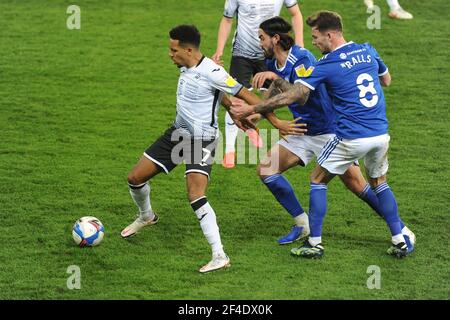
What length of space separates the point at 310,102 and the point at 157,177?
286 cm

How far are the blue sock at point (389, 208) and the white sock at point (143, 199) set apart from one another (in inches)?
91.1

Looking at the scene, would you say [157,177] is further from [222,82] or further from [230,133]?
[222,82]

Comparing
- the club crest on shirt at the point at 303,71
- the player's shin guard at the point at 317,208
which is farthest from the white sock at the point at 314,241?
the club crest on shirt at the point at 303,71

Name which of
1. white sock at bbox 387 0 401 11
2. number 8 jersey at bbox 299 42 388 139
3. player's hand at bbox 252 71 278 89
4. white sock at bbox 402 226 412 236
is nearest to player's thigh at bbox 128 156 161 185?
player's hand at bbox 252 71 278 89

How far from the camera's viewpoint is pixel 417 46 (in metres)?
15.9

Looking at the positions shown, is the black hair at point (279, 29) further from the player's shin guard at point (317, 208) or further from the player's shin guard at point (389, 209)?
the player's shin guard at point (389, 209)

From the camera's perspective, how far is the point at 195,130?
Answer: 899 cm

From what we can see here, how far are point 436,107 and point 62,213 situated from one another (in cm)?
606

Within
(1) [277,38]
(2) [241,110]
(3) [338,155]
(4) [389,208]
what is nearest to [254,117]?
(2) [241,110]

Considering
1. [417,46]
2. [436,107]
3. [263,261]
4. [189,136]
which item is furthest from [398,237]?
[417,46]

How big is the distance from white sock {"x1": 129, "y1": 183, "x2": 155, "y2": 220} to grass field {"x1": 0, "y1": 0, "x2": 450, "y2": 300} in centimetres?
21

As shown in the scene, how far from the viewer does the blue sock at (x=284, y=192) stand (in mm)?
9414
